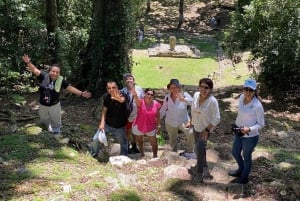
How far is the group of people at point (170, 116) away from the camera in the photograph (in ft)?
20.4

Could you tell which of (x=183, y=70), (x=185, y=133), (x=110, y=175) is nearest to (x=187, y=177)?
(x=110, y=175)

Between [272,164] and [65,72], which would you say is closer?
[272,164]

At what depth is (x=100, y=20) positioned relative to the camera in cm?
1370

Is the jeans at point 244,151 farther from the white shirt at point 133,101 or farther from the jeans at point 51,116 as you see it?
the jeans at point 51,116

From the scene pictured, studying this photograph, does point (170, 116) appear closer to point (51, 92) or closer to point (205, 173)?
point (205, 173)

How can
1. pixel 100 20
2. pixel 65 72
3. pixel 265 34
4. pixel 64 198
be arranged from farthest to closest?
pixel 265 34
pixel 65 72
pixel 100 20
pixel 64 198

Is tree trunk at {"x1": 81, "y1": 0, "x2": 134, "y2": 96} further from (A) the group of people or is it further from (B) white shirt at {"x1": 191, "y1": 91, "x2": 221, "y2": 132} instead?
(B) white shirt at {"x1": 191, "y1": 91, "x2": 221, "y2": 132}

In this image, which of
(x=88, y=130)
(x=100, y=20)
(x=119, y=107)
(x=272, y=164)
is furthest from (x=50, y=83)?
(x=100, y=20)

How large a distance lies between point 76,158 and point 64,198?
7.19 ft

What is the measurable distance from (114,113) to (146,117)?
22.5 inches

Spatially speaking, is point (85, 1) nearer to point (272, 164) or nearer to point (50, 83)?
point (50, 83)

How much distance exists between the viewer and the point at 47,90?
8.17m

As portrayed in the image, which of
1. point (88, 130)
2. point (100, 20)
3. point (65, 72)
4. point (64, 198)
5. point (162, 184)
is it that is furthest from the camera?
point (65, 72)

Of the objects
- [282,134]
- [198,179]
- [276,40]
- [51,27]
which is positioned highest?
[51,27]
